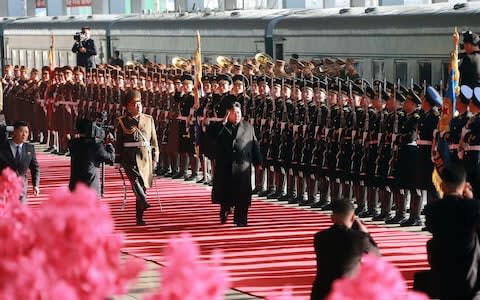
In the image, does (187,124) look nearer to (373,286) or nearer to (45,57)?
(373,286)

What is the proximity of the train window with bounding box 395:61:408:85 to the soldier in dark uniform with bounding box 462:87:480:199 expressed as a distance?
6.66 m

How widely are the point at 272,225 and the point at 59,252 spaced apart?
468 inches

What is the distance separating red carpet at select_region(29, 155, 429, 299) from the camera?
38.3 feet

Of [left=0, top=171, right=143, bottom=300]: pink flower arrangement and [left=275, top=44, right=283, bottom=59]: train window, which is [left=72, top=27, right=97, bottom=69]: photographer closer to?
[left=275, top=44, right=283, bottom=59]: train window

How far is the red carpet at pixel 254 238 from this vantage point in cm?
1168

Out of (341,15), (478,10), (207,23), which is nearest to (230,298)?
(478,10)

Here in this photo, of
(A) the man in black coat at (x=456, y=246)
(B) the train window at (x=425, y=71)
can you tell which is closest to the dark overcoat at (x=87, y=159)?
(B) the train window at (x=425, y=71)

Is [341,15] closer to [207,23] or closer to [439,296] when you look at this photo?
[207,23]

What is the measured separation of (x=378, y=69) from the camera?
2078cm

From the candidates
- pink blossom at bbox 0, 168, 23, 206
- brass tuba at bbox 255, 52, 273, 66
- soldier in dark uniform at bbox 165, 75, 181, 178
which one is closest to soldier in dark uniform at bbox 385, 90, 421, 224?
soldier in dark uniform at bbox 165, 75, 181, 178

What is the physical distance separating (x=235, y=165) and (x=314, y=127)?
1.67m

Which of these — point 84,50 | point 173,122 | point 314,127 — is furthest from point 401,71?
point 84,50

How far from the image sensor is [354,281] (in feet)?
10.5

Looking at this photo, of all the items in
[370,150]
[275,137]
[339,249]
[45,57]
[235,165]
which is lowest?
[45,57]
